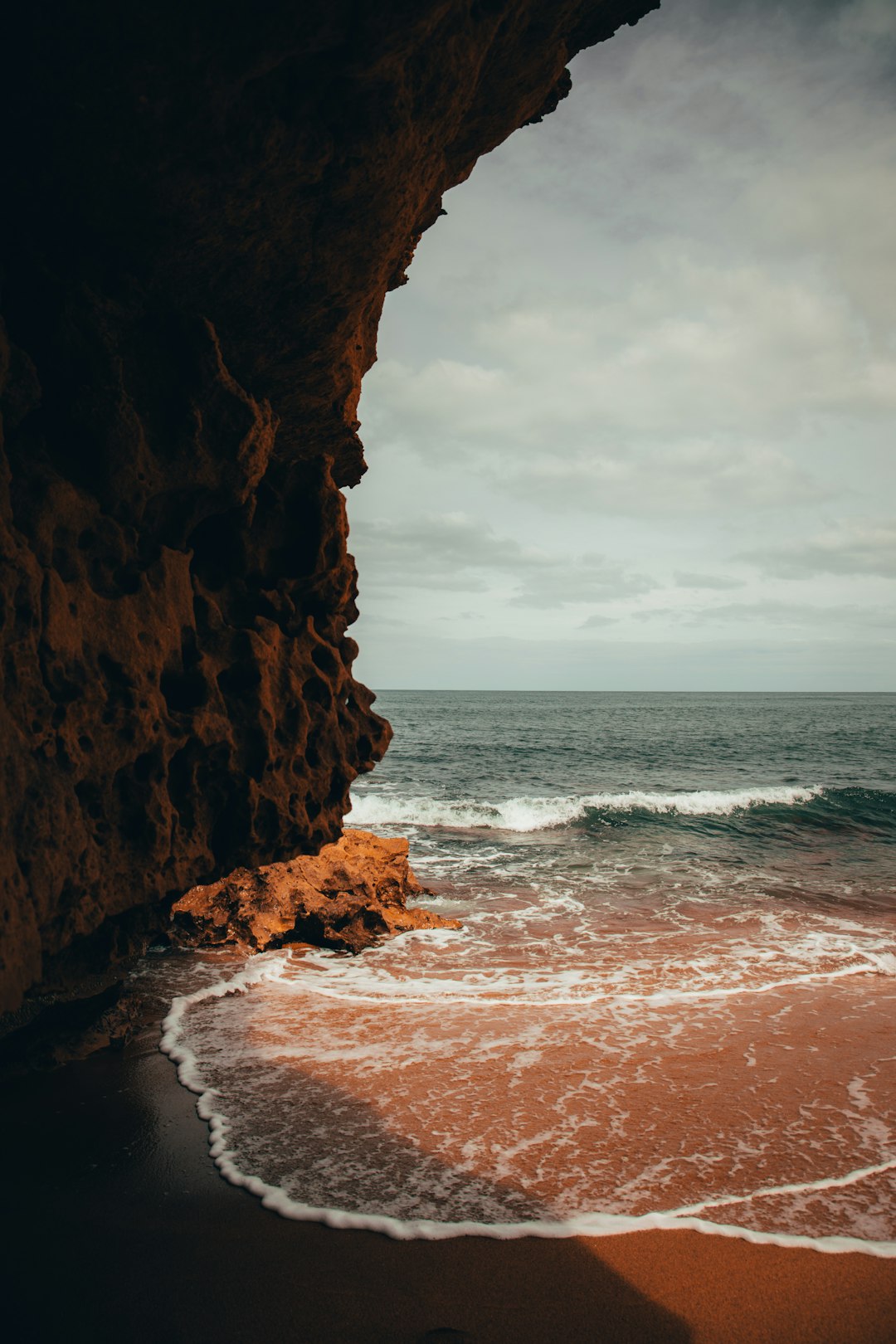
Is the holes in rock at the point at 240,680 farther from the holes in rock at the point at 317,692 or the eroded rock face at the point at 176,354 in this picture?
the holes in rock at the point at 317,692

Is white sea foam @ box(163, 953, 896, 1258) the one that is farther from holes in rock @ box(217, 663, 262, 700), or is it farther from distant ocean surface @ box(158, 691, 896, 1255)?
holes in rock @ box(217, 663, 262, 700)

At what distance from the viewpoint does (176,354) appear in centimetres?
431

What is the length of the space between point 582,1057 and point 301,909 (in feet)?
13.8

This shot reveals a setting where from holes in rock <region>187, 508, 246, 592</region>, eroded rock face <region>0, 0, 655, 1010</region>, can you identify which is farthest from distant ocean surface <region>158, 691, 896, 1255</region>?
holes in rock <region>187, 508, 246, 592</region>

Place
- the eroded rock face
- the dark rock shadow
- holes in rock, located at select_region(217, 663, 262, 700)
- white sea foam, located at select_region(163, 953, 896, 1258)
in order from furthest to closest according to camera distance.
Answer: holes in rock, located at select_region(217, 663, 262, 700) → white sea foam, located at select_region(163, 953, 896, 1258) → the eroded rock face → the dark rock shadow

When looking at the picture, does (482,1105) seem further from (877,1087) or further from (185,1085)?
(877,1087)

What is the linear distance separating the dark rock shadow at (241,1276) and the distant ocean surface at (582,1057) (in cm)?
20

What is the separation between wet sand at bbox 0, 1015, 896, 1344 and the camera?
9.98 feet

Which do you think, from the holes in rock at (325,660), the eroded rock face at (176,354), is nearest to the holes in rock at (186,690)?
the eroded rock face at (176,354)

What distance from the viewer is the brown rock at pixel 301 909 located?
845cm

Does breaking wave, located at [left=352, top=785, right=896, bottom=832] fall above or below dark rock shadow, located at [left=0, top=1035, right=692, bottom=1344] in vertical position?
below

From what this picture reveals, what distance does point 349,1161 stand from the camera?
13.9 feet

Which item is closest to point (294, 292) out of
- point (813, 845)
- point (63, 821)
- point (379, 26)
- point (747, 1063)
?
point (379, 26)

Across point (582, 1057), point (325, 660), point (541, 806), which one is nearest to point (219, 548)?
point (325, 660)
